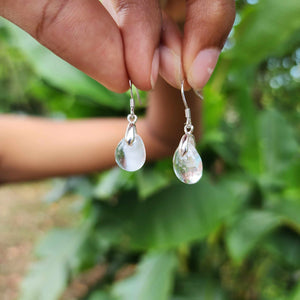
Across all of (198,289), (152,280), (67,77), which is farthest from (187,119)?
(198,289)

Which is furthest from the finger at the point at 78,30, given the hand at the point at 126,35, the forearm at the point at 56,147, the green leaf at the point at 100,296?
the green leaf at the point at 100,296

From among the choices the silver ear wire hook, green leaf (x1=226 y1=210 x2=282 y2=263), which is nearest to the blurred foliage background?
green leaf (x1=226 y1=210 x2=282 y2=263)

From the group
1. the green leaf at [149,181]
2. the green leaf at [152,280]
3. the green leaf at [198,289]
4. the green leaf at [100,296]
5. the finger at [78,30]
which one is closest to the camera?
the finger at [78,30]

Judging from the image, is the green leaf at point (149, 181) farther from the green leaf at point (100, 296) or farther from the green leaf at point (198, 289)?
the green leaf at point (100, 296)

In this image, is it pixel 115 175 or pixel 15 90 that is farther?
pixel 15 90

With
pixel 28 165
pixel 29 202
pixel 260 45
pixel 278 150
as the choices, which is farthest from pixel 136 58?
pixel 29 202

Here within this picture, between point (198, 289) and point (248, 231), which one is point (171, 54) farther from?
point (198, 289)

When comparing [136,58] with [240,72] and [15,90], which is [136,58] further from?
[15,90]
